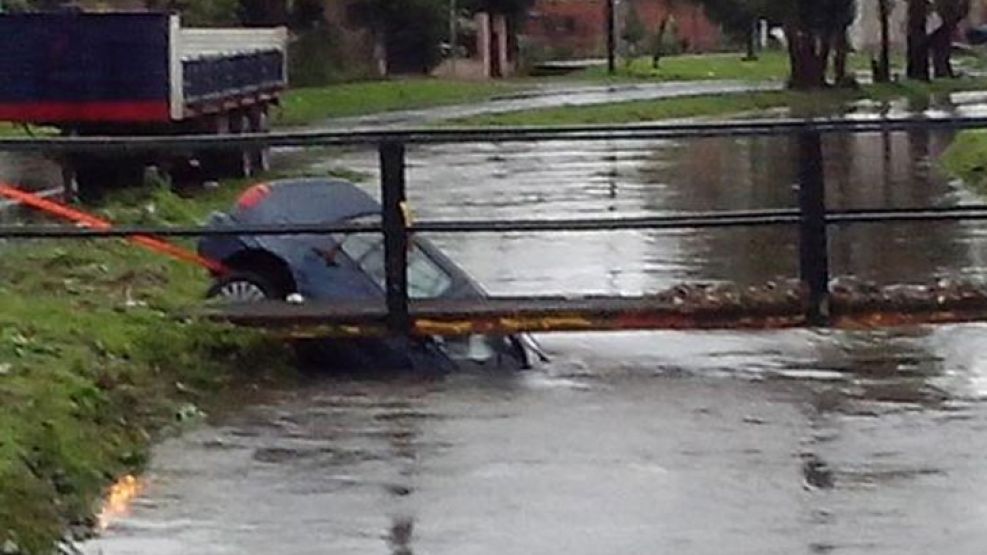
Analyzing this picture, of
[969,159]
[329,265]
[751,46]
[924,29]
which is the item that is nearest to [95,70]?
[969,159]

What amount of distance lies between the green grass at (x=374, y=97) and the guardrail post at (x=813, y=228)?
3066 cm

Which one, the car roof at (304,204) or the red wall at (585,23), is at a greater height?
the car roof at (304,204)

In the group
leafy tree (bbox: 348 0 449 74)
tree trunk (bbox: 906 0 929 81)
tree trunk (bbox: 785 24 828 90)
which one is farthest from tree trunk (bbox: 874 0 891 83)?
leafy tree (bbox: 348 0 449 74)

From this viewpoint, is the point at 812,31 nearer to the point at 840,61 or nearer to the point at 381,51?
the point at 840,61

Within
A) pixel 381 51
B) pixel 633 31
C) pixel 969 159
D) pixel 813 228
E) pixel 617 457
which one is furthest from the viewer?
pixel 633 31

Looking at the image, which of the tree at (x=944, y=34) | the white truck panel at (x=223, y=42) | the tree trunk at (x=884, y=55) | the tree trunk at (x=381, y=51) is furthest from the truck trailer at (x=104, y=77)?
the tree at (x=944, y=34)

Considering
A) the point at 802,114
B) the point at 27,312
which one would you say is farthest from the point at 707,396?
the point at 802,114

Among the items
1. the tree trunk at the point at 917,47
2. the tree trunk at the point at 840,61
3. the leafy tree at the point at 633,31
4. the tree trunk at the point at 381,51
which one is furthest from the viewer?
the leafy tree at the point at 633,31

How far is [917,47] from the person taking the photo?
69.1 metres

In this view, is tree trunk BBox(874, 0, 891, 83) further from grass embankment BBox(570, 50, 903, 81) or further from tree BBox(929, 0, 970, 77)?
grass embankment BBox(570, 50, 903, 81)

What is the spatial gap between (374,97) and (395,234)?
140ft

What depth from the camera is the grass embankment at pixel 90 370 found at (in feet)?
26.3

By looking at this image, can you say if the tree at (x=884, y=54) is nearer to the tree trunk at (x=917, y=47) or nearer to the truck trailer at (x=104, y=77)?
the tree trunk at (x=917, y=47)

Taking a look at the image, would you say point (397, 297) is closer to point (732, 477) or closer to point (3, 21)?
point (732, 477)
